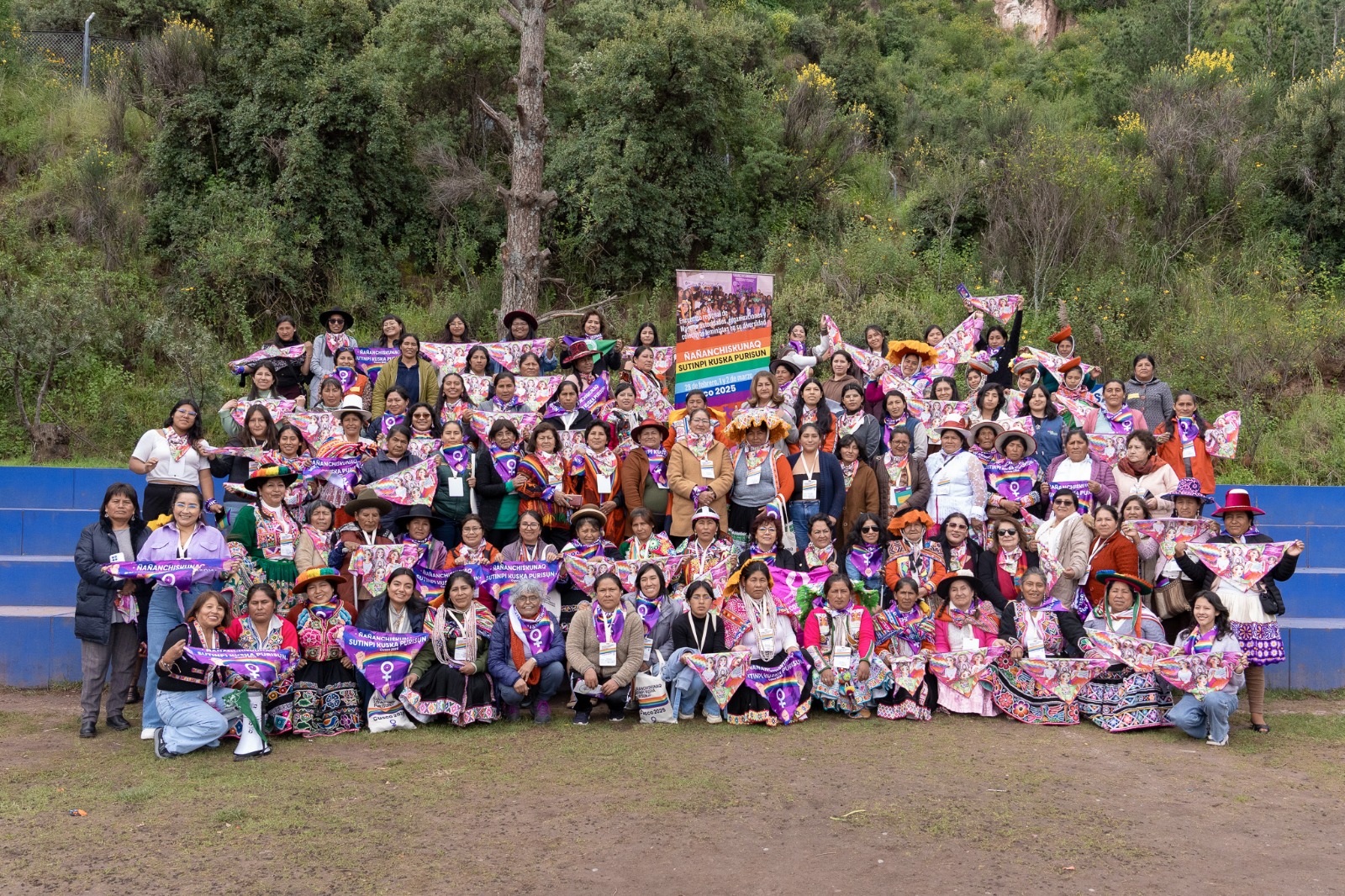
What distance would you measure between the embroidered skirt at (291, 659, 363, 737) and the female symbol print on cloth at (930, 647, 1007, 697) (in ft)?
13.6

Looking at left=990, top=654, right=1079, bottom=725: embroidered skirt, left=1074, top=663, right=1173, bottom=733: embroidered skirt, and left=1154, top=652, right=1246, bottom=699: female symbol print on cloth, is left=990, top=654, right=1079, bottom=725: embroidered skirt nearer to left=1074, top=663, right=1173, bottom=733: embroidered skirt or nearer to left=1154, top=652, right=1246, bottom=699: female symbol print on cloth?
left=1074, top=663, right=1173, bottom=733: embroidered skirt

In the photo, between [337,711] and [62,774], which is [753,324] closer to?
[337,711]

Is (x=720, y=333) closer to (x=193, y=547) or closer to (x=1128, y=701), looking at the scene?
(x=1128, y=701)

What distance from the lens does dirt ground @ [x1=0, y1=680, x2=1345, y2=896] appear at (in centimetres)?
559

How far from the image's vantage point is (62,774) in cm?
700

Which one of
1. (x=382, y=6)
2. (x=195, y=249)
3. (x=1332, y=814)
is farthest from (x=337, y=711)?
(x=382, y=6)

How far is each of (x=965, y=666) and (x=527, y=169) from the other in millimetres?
8015

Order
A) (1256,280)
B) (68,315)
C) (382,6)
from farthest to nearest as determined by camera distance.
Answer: (382,6) → (1256,280) → (68,315)

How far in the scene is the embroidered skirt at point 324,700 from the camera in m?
7.88

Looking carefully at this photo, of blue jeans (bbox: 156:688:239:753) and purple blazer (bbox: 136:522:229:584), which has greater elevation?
purple blazer (bbox: 136:522:229:584)

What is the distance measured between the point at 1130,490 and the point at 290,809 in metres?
6.78

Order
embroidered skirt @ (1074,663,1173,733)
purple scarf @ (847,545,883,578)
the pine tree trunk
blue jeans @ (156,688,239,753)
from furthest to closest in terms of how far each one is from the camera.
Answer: the pine tree trunk < purple scarf @ (847,545,883,578) < embroidered skirt @ (1074,663,1173,733) < blue jeans @ (156,688,239,753)

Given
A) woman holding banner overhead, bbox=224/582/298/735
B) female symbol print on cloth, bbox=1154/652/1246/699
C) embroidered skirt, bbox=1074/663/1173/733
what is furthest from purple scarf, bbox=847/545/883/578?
woman holding banner overhead, bbox=224/582/298/735

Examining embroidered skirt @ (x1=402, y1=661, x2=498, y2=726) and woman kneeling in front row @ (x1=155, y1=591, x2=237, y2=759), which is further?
embroidered skirt @ (x1=402, y1=661, x2=498, y2=726)
